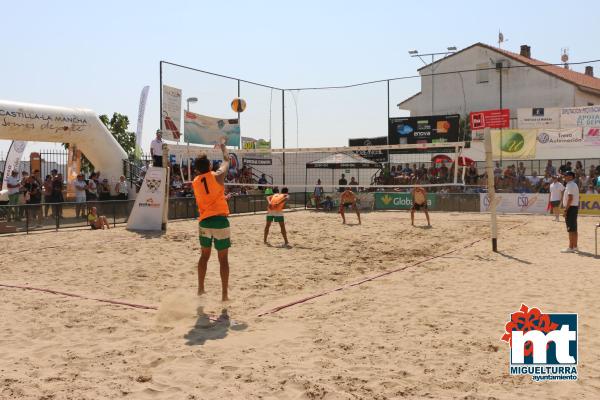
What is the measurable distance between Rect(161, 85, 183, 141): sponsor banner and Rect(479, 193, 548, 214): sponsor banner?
10.9 metres

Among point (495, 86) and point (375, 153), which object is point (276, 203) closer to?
point (375, 153)

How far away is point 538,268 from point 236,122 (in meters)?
15.5

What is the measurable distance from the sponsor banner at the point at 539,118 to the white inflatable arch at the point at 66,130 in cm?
1822

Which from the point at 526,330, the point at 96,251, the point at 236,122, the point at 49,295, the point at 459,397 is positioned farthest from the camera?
the point at 236,122

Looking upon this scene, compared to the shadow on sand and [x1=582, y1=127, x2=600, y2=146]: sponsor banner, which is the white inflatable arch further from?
[x1=582, y1=127, x2=600, y2=146]: sponsor banner

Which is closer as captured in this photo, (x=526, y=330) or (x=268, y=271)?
(x=526, y=330)

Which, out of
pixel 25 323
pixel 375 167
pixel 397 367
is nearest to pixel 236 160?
pixel 375 167

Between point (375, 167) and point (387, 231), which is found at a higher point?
point (375, 167)

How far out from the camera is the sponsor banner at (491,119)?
26.5 meters

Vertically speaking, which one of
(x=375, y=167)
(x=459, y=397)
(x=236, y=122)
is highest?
(x=236, y=122)

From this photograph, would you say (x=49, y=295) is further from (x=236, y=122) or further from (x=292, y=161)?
(x=292, y=161)

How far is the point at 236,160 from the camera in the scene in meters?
23.9

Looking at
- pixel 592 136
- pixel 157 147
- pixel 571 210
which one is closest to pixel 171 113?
pixel 157 147

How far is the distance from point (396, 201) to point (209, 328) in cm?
1759
